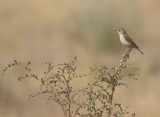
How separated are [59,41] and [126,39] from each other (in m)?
14.1

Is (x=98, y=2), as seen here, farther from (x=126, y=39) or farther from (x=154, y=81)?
(x=126, y=39)

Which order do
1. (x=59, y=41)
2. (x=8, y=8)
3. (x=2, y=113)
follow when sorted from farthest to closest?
(x=8, y=8)
(x=59, y=41)
(x=2, y=113)

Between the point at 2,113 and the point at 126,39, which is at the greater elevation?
the point at 2,113

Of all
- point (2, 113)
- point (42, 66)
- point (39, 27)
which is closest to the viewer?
point (2, 113)

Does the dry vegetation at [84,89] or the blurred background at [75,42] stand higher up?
the blurred background at [75,42]

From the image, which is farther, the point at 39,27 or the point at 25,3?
the point at 25,3

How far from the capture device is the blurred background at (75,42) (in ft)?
48.5

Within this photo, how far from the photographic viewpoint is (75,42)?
75.2ft

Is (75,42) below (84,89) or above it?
above

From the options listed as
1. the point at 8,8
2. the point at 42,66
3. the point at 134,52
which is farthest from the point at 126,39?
the point at 8,8

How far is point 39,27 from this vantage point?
24656 millimetres

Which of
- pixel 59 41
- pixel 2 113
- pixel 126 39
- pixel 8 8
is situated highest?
pixel 8 8

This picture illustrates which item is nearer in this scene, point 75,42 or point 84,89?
point 84,89

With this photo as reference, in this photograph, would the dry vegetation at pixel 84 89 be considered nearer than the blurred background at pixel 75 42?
Yes
